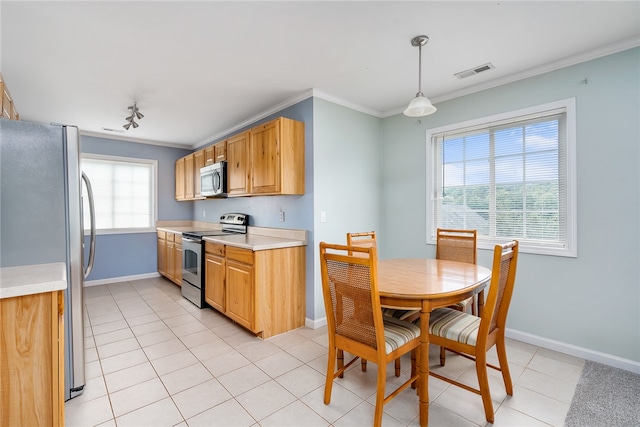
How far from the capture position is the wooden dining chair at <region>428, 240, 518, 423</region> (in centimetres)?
168

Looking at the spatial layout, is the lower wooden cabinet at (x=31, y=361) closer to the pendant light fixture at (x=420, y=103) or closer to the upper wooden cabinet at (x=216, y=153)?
the pendant light fixture at (x=420, y=103)

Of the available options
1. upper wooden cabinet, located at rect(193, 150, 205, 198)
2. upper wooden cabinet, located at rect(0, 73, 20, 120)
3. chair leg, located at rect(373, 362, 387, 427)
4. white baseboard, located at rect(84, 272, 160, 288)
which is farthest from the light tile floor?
upper wooden cabinet, located at rect(193, 150, 205, 198)

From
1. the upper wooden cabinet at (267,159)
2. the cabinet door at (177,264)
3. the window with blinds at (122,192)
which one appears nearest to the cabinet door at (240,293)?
the upper wooden cabinet at (267,159)

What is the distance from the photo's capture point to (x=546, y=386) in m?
2.07

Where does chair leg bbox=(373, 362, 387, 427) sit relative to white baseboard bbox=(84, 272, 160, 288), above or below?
above

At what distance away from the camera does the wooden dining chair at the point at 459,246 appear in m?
2.69

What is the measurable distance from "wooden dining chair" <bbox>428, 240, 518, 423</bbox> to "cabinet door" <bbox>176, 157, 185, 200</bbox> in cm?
484

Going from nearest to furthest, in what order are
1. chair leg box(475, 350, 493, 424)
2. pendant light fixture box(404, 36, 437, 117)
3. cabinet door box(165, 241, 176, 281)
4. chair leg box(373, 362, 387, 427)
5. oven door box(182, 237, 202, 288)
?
chair leg box(373, 362, 387, 427), chair leg box(475, 350, 493, 424), pendant light fixture box(404, 36, 437, 117), oven door box(182, 237, 202, 288), cabinet door box(165, 241, 176, 281)

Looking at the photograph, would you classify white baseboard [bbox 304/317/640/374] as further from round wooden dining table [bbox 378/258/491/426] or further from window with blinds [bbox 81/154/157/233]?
window with blinds [bbox 81/154/157/233]

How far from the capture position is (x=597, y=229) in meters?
2.39

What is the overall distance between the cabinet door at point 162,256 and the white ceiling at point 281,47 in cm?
243

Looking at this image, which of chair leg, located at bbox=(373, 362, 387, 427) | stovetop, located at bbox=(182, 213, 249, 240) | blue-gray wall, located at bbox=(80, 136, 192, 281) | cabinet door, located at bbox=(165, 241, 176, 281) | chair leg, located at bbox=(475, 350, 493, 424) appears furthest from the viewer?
blue-gray wall, located at bbox=(80, 136, 192, 281)

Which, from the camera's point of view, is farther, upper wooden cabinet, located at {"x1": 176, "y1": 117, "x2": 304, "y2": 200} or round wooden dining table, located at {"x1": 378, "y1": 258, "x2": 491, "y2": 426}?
upper wooden cabinet, located at {"x1": 176, "y1": 117, "x2": 304, "y2": 200}

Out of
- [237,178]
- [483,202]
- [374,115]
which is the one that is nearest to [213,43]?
[237,178]
